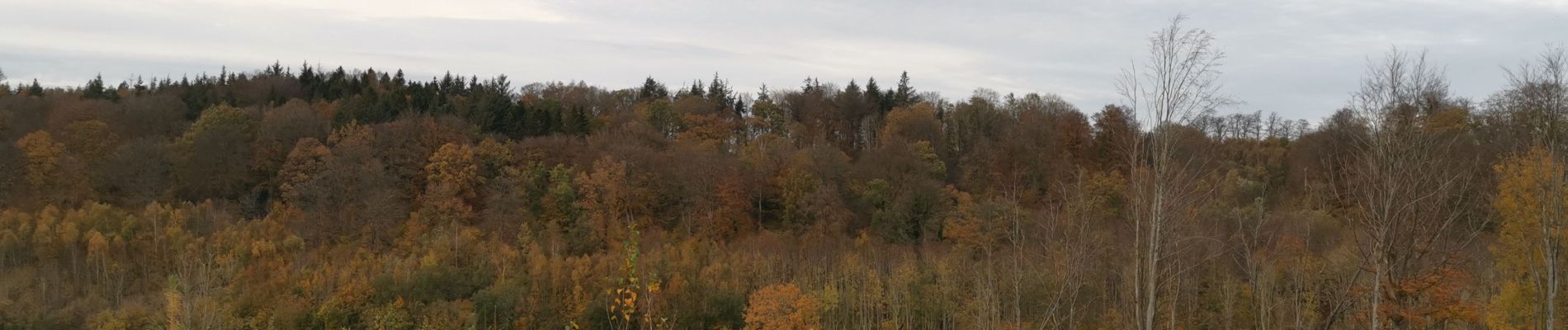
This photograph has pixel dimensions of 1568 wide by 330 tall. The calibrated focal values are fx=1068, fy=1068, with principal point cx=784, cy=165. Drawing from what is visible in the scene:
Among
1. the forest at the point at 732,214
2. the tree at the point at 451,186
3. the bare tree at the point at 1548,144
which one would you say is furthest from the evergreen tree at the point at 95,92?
the bare tree at the point at 1548,144

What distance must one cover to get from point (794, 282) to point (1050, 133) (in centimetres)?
2315

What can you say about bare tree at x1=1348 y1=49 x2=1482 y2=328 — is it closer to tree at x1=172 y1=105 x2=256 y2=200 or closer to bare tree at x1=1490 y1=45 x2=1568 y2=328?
bare tree at x1=1490 y1=45 x2=1568 y2=328

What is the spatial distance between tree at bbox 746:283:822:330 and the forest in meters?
0.17

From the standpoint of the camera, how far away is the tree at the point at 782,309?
2916cm

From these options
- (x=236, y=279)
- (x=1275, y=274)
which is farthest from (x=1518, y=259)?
(x=236, y=279)

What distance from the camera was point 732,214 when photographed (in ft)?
147

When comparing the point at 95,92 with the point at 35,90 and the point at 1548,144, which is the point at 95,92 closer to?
the point at 35,90

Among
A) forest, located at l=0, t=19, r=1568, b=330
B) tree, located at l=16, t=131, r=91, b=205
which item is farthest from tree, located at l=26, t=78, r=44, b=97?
tree, located at l=16, t=131, r=91, b=205

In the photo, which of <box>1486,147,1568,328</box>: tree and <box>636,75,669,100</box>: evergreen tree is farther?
<box>636,75,669,100</box>: evergreen tree

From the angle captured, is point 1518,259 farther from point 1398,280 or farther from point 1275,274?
point 1398,280

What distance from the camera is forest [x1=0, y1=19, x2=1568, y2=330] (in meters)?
18.0

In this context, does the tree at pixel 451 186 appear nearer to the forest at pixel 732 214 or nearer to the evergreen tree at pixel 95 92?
the forest at pixel 732 214

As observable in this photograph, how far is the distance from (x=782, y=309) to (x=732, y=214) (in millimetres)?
15100

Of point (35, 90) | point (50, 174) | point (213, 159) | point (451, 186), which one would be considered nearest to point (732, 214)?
point (451, 186)
